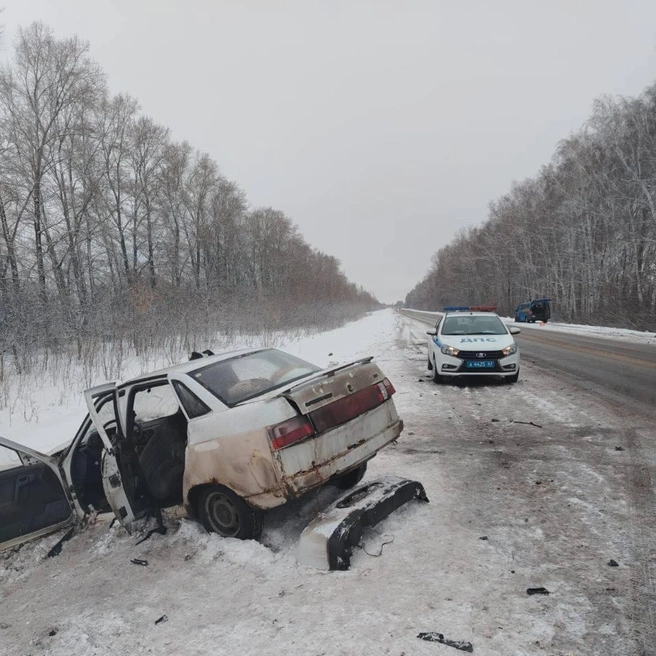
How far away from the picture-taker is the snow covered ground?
7.55 ft

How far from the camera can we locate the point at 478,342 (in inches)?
376

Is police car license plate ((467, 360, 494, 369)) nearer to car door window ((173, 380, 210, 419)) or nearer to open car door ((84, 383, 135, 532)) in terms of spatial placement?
car door window ((173, 380, 210, 419))

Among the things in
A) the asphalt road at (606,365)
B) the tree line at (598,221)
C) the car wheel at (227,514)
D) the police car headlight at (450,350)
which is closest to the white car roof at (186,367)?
the car wheel at (227,514)

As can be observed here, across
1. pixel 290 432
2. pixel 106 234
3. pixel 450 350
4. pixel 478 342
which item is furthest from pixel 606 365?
pixel 106 234

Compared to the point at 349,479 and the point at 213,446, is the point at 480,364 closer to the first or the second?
the point at 349,479

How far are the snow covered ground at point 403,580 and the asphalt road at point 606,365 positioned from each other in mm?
4046

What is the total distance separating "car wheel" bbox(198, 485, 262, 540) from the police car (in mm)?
6934

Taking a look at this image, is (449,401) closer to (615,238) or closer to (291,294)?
(291,294)

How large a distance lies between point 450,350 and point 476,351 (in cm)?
55

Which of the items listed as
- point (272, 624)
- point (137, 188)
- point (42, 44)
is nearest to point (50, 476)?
point (272, 624)

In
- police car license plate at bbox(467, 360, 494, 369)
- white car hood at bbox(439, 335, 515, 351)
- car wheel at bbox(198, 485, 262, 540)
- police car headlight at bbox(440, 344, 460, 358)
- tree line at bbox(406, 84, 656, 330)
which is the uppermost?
tree line at bbox(406, 84, 656, 330)

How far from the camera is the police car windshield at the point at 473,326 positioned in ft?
33.4

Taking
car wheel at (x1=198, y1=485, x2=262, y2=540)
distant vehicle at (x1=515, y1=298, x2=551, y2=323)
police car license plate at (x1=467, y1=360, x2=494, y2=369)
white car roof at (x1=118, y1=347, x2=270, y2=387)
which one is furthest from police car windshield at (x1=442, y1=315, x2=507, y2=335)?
distant vehicle at (x1=515, y1=298, x2=551, y2=323)

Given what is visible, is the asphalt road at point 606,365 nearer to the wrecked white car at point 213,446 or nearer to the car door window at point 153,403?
the wrecked white car at point 213,446
